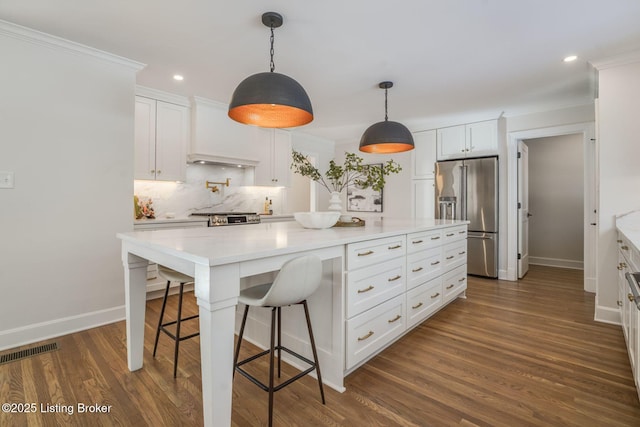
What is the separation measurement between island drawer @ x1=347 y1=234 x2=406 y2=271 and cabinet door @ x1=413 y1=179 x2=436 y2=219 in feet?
10.1

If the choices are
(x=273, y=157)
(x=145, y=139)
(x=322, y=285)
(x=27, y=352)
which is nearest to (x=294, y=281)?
(x=322, y=285)

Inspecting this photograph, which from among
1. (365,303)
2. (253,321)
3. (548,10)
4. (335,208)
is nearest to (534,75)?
(548,10)

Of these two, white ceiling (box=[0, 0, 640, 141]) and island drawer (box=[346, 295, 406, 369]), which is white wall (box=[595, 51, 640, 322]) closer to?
white ceiling (box=[0, 0, 640, 141])

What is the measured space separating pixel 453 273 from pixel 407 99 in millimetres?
2164

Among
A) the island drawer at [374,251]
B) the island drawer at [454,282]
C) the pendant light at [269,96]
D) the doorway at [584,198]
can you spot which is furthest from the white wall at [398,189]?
the pendant light at [269,96]

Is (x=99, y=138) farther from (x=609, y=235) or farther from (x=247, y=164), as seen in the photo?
(x=609, y=235)

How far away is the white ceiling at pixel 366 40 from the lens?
209cm

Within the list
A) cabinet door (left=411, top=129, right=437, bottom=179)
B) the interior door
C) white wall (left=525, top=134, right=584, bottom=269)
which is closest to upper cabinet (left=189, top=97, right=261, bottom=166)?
cabinet door (left=411, top=129, right=437, bottom=179)

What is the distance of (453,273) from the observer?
10.7 feet

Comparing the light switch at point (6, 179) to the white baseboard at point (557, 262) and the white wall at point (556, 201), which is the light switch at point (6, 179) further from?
the white baseboard at point (557, 262)

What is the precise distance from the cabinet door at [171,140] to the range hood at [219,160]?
13cm

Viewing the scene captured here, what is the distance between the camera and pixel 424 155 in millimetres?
5199

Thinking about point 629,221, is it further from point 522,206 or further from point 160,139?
point 160,139

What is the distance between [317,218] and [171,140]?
2.55 meters
